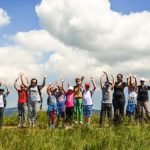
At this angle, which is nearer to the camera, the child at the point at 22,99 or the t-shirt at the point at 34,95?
the t-shirt at the point at 34,95

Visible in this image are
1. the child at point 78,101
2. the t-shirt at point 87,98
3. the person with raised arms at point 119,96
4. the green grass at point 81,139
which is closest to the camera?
the green grass at point 81,139

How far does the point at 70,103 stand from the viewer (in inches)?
822

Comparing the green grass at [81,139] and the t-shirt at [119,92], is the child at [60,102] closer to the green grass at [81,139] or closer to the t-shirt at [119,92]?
the t-shirt at [119,92]

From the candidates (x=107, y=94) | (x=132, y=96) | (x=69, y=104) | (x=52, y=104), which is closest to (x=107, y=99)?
(x=107, y=94)

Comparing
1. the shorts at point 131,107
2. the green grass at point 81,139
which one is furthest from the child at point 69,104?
the green grass at point 81,139

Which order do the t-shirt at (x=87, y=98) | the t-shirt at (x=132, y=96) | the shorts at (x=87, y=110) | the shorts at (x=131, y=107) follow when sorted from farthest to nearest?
the shorts at (x=131, y=107) → the t-shirt at (x=132, y=96) → the t-shirt at (x=87, y=98) → the shorts at (x=87, y=110)

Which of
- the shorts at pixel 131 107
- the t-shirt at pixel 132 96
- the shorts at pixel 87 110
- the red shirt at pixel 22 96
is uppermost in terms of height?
the t-shirt at pixel 132 96

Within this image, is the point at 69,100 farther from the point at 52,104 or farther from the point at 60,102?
the point at 60,102

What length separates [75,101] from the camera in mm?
21406

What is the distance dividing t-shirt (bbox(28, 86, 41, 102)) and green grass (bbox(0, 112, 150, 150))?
14.7 feet

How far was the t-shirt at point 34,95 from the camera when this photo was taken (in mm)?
19516

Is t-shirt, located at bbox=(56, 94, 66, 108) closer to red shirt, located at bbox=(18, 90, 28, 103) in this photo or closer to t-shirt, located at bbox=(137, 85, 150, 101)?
red shirt, located at bbox=(18, 90, 28, 103)

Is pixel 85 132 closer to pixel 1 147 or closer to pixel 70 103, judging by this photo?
pixel 1 147

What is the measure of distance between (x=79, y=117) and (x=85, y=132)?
260 inches
